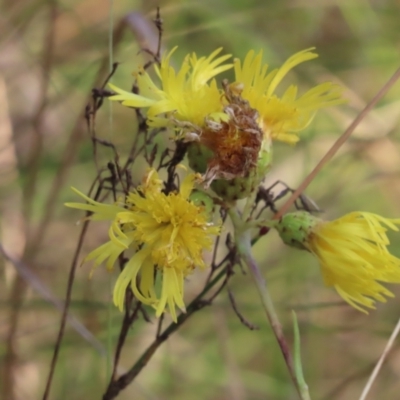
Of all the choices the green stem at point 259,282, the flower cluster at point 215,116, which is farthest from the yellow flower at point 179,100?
the green stem at point 259,282

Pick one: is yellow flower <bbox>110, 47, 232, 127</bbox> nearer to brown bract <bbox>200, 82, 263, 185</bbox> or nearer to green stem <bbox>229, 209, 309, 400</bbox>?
brown bract <bbox>200, 82, 263, 185</bbox>

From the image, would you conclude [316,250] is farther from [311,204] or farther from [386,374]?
[386,374]

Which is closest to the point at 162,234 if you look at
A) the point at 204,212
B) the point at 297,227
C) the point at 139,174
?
the point at 204,212

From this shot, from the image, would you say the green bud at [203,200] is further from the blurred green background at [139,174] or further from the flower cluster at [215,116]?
the blurred green background at [139,174]

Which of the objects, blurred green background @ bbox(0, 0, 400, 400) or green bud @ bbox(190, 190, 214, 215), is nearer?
green bud @ bbox(190, 190, 214, 215)

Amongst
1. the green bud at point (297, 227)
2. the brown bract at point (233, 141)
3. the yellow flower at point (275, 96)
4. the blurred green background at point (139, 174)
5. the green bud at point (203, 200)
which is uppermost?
the yellow flower at point (275, 96)

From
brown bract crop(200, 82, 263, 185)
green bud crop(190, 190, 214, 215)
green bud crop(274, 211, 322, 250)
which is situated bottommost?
green bud crop(190, 190, 214, 215)

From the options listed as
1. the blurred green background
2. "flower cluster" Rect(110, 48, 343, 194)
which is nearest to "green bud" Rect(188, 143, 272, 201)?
"flower cluster" Rect(110, 48, 343, 194)

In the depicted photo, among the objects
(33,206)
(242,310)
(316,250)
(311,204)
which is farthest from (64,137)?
(316,250)
